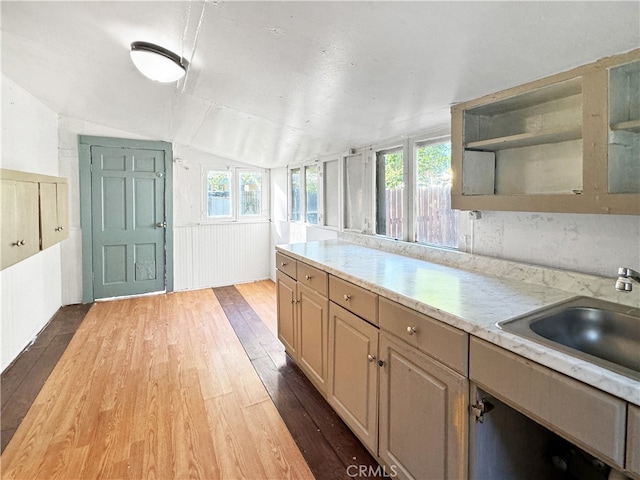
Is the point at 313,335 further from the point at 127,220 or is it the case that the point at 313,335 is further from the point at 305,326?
the point at 127,220

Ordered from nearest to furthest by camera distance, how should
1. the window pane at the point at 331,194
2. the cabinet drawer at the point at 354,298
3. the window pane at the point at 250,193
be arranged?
1. the cabinet drawer at the point at 354,298
2. the window pane at the point at 331,194
3. the window pane at the point at 250,193

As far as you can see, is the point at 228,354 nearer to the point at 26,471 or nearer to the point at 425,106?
the point at 26,471

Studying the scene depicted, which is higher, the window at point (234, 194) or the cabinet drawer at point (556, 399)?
the window at point (234, 194)

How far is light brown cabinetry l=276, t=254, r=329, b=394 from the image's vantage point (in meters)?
2.06

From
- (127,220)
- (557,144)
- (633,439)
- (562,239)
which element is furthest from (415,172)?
(127,220)

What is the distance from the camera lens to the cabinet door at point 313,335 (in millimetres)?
2045

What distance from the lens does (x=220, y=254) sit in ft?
16.9

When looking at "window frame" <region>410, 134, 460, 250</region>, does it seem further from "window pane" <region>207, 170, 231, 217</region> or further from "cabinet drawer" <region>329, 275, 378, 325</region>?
"window pane" <region>207, 170, 231, 217</region>

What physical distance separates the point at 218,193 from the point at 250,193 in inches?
19.8

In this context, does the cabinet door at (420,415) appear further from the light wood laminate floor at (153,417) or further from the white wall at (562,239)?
the white wall at (562,239)

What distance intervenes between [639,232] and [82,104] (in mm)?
4348

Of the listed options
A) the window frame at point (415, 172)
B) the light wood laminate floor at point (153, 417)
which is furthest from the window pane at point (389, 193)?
the light wood laminate floor at point (153, 417)

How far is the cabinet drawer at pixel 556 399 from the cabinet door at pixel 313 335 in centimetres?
106

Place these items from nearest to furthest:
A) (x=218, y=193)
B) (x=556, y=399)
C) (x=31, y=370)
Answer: (x=556, y=399), (x=31, y=370), (x=218, y=193)
